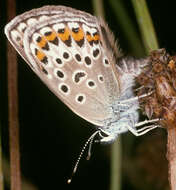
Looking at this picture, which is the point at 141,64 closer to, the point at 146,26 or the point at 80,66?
the point at 146,26

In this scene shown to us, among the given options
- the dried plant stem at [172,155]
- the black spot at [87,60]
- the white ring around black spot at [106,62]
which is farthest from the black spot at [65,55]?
the dried plant stem at [172,155]

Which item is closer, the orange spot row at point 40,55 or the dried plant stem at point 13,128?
the dried plant stem at point 13,128

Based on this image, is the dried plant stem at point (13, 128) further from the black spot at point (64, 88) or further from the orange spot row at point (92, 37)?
the orange spot row at point (92, 37)

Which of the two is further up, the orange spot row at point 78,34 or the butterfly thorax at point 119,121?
the orange spot row at point 78,34

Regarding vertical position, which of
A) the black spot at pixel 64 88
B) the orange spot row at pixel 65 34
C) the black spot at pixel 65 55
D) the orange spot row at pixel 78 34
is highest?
the orange spot row at pixel 65 34

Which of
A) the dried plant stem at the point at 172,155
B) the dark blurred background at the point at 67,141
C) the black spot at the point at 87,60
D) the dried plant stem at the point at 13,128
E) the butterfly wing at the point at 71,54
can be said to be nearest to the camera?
the dried plant stem at the point at 172,155

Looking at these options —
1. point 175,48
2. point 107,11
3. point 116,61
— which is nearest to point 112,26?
point 107,11

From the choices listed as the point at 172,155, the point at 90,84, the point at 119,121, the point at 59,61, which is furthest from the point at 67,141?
the point at 172,155

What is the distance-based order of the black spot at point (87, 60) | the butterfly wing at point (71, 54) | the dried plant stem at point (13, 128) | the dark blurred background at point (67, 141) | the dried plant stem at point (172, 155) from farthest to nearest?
the dark blurred background at point (67, 141) → the black spot at point (87, 60) → the butterfly wing at point (71, 54) → the dried plant stem at point (13, 128) → the dried plant stem at point (172, 155)
